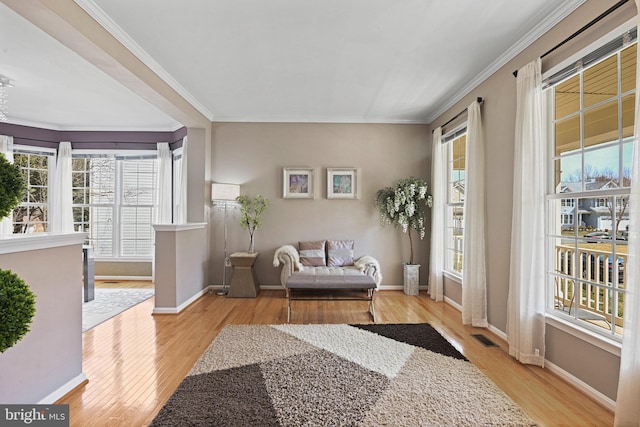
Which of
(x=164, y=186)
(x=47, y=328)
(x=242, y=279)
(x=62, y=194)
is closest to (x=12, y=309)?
(x=47, y=328)

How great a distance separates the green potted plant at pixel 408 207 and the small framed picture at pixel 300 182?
46.6 inches

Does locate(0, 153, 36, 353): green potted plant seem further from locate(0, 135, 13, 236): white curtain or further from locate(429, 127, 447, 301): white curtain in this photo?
locate(0, 135, 13, 236): white curtain

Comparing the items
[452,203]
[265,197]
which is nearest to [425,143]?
[452,203]

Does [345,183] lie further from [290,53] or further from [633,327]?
[633,327]

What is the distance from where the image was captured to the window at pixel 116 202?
6238 millimetres

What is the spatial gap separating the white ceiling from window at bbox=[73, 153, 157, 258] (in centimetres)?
129

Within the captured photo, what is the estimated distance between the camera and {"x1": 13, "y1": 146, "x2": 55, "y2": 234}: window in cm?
585

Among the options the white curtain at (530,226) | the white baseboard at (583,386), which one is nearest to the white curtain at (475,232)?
the white curtain at (530,226)

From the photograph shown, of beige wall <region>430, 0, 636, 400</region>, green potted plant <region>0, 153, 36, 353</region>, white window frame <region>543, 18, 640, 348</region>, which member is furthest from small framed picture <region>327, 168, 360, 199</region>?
green potted plant <region>0, 153, 36, 353</region>

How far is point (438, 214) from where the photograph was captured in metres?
4.89

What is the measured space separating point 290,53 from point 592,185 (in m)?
2.86

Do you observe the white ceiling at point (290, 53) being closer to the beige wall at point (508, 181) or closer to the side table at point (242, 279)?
the beige wall at point (508, 181)

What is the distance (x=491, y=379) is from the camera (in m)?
2.46
